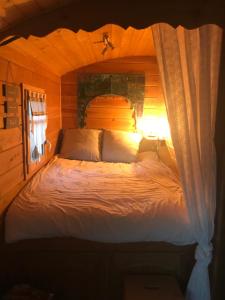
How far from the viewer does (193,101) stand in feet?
4.74

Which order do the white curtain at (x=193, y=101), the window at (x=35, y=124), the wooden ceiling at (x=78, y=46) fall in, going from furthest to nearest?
the window at (x=35, y=124), the wooden ceiling at (x=78, y=46), the white curtain at (x=193, y=101)

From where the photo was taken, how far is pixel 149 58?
369 centimetres

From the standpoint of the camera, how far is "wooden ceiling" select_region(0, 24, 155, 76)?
6.86 feet

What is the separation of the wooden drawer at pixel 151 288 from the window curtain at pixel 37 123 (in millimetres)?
1352

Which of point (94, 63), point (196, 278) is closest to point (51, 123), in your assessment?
point (94, 63)

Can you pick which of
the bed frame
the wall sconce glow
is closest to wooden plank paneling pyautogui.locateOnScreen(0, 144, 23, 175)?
the bed frame

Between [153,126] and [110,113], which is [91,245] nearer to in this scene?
[153,126]

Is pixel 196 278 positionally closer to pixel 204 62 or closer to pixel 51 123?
pixel 204 62

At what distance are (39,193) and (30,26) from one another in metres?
1.13

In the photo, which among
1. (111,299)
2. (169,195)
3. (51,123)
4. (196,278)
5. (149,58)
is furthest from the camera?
(149,58)

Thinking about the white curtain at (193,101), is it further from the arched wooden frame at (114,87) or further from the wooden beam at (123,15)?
the arched wooden frame at (114,87)

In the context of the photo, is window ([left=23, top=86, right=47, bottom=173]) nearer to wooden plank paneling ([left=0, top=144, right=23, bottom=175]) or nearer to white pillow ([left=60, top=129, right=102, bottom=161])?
wooden plank paneling ([left=0, top=144, right=23, bottom=175])

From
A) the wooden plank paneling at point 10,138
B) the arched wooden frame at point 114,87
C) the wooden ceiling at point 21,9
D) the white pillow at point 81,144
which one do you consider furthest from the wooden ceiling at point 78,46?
the white pillow at point 81,144

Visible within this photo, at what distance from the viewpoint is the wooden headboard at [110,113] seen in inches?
149
